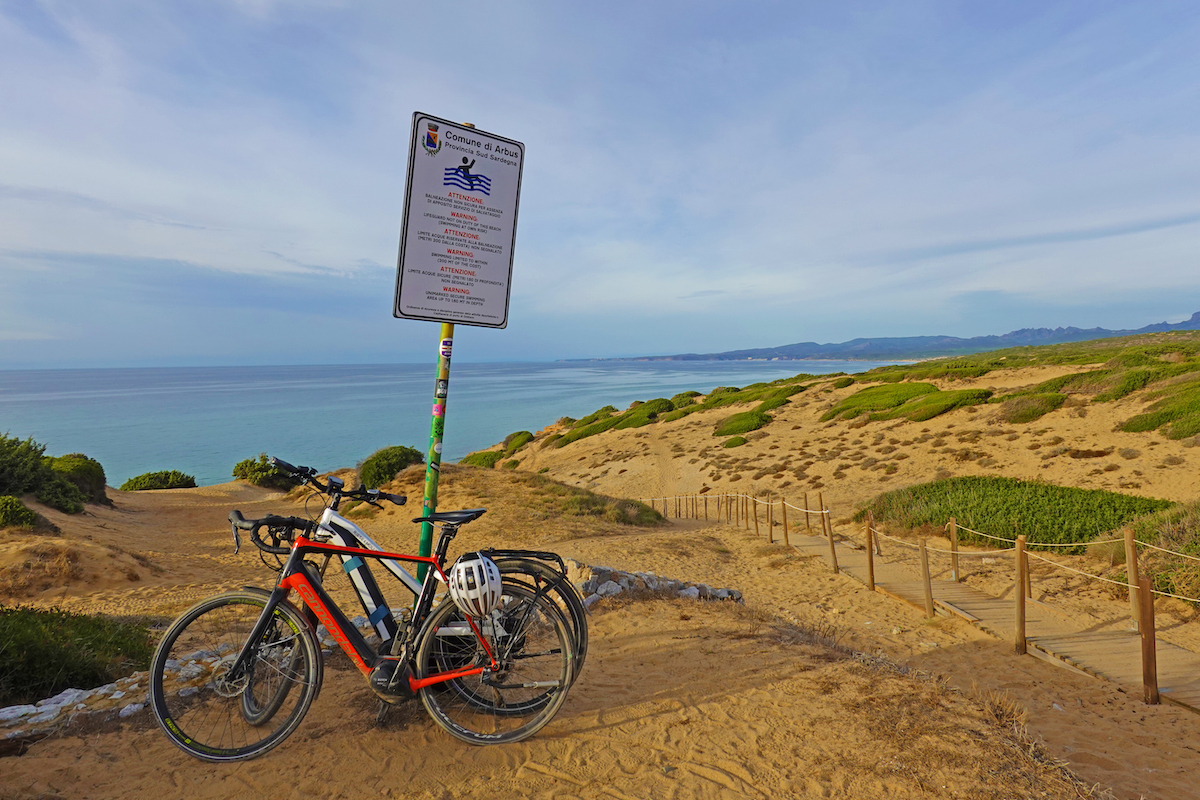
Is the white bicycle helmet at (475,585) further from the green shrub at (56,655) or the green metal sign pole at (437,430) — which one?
the green shrub at (56,655)

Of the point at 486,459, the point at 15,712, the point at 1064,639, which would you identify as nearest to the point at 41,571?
the point at 15,712

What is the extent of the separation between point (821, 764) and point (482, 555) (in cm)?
208

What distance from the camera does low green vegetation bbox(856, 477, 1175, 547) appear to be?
37.0 ft

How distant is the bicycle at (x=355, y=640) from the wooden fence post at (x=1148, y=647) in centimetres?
521

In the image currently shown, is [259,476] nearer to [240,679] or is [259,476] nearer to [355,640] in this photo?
[240,679]

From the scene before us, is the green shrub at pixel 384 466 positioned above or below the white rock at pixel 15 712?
below

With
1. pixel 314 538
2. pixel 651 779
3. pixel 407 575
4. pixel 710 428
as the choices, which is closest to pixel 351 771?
pixel 407 575

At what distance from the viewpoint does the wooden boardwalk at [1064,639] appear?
601cm

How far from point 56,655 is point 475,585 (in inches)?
132

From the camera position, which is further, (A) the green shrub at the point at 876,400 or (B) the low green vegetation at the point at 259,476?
(A) the green shrub at the point at 876,400

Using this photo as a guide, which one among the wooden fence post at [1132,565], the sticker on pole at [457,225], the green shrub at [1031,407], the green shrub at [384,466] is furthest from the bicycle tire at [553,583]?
the green shrub at [1031,407]

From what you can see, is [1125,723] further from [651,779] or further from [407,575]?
[407,575]

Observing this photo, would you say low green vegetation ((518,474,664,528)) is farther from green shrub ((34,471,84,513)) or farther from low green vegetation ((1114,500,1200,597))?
green shrub ((34,471,84,513))

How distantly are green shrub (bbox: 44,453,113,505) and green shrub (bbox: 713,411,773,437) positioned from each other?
1068 inches
